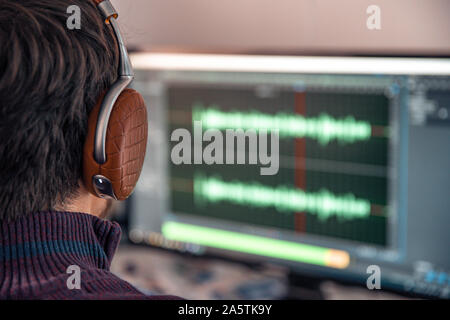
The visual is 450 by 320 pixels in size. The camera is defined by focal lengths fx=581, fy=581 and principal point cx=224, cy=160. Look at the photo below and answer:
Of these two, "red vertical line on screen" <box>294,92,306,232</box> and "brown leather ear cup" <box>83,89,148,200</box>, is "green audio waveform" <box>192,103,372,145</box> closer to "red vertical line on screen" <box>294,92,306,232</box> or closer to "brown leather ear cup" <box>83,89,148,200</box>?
"red vertical line on screen" <box>294,92,306,232</box>

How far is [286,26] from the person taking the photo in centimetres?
99

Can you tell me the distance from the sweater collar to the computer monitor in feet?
1.53

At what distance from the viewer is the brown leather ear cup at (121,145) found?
0.57 meters

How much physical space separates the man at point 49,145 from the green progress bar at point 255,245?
18.5 inches

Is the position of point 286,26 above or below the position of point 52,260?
above

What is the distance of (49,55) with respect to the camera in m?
0.51

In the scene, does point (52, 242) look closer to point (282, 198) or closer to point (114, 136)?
point (114, 136)

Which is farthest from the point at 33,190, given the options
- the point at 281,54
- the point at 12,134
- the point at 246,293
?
the point at 246,293

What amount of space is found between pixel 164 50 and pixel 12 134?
0.59 metres

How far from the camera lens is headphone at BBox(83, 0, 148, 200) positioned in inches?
22.6

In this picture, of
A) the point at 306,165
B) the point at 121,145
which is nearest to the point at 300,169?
the point at 306,165

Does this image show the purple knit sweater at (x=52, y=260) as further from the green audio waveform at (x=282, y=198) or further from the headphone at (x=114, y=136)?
the green audio waveform at (x=282, y=198)

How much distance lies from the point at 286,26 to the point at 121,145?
505mm

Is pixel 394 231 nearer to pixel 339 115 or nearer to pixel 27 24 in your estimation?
pixel 339 115
